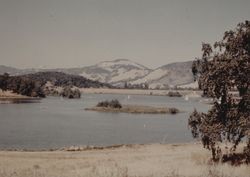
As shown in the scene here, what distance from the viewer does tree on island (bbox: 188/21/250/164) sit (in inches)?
1411

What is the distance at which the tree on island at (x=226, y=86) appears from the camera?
118 feet

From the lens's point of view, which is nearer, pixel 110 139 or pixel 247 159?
pixel 247 159

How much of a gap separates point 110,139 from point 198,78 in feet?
152

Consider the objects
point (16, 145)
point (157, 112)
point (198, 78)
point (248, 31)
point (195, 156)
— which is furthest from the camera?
point (157, 112)

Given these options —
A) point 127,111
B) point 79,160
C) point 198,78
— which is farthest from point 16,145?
point 127,111

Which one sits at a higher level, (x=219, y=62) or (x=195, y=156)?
(x=219, y=62)

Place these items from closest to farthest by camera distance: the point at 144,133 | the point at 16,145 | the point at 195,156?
the point at 195,156, the point at 16,145, the point at 144,133

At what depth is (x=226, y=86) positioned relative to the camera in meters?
36.2

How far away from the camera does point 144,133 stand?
9781 centimetres

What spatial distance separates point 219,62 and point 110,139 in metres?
49.0

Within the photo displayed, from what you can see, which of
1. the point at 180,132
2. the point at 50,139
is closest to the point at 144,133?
the point at 180,132

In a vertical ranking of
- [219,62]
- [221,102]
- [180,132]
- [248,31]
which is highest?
[248,31]

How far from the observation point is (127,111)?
174 meters

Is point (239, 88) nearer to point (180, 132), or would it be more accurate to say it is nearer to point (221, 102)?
point (221, 102)
